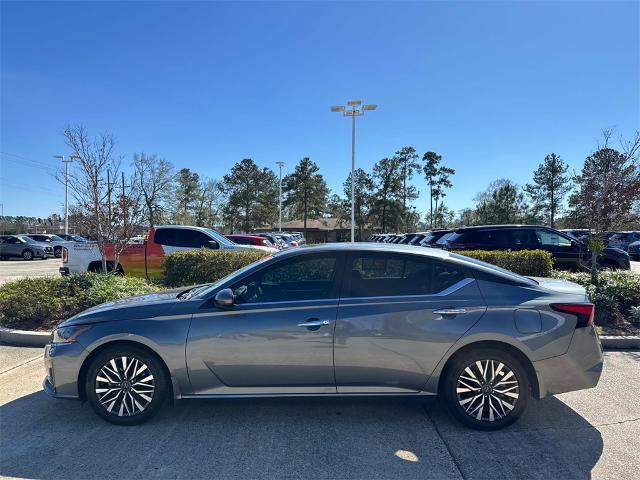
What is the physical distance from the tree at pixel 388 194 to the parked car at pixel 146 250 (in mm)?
44128

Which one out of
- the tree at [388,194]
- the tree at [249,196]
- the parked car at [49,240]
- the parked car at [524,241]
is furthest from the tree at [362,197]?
the parked car at [524,241]

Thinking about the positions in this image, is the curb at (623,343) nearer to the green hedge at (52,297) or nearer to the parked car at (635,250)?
the green hedge at (52,297)

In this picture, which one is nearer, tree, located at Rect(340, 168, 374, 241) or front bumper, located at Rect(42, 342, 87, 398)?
front bumper, located at Rect(42, 342, 87, 398)

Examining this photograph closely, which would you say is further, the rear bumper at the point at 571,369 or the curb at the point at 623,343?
the curb at the point at 623,343

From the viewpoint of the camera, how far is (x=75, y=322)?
3883 millimetres

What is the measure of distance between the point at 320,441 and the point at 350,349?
30.3 inches

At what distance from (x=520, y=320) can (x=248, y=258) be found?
267 inches

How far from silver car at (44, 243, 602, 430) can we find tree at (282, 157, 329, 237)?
5726 centimetres

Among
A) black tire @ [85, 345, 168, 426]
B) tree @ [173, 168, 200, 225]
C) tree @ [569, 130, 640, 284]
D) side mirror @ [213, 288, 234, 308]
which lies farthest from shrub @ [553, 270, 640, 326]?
tree @ [173, 168, 200, 225]

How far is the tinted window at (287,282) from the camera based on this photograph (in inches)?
154

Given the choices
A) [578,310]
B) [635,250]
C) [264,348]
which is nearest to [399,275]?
[264,348]

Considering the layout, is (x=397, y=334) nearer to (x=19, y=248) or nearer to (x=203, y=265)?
(x=203, y=265)

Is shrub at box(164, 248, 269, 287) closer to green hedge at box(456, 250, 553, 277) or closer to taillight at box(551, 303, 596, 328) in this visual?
green hedge at box(456, 250, 553, 277)

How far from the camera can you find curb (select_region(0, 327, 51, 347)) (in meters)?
6.37
